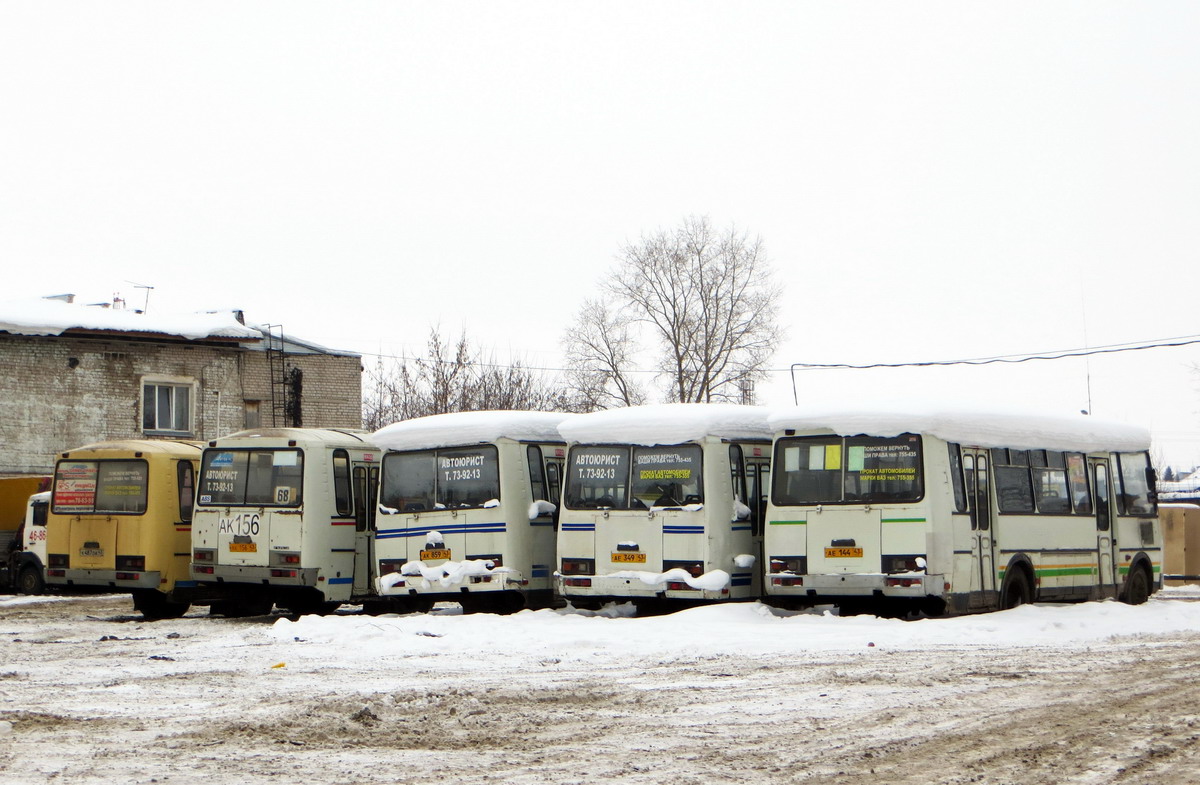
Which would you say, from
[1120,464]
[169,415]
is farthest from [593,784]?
[169,415]

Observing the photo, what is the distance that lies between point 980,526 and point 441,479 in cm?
690

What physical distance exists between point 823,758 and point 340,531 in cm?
1381

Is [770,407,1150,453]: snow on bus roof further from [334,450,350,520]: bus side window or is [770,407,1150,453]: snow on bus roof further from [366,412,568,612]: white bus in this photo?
[334,450,350,520]: bus side window

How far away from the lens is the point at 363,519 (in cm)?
2142

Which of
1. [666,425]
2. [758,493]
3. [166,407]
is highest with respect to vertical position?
[166,407]

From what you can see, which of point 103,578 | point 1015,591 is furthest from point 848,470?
point 103,578

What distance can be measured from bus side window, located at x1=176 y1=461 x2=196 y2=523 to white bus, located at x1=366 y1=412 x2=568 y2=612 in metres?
3.85

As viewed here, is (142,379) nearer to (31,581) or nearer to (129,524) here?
(31,581)

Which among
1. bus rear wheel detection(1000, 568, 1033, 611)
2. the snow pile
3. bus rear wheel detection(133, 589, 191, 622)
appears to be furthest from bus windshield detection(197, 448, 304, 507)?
bus rear wheel detection(1000, 568, 1033, 611)

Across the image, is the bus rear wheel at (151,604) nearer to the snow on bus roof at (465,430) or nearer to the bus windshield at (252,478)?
the bus windshield at (252,478)

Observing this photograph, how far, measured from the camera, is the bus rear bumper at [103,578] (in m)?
21.7

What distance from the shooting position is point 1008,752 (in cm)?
809

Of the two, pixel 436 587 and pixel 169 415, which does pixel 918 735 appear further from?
pixel 169 415

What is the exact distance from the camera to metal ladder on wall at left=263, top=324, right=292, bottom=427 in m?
42.8
